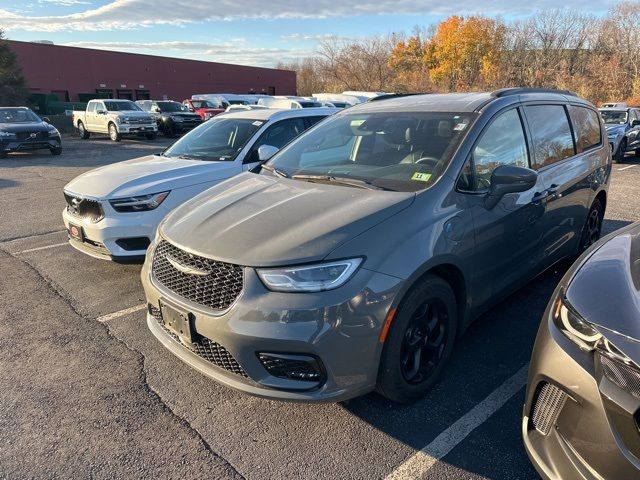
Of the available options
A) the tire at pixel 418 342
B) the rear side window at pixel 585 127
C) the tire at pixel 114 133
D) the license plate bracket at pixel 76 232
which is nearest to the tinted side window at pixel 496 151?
the tire at pixel 418 342

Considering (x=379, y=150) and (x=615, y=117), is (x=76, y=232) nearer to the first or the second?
(x=379, y=150)

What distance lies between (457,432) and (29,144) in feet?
55.8

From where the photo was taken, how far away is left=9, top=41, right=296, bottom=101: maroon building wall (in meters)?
37.2

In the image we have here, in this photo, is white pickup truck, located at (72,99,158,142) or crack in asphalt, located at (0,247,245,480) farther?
white pickup truck, located at (72,99,158,142)

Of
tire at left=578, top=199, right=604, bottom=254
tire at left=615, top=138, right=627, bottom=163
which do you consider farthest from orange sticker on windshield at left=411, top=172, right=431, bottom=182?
tire at left=615, top=138, right=627, bottom=163

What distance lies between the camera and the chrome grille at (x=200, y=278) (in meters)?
2.49

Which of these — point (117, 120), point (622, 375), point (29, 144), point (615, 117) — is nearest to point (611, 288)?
point (622, 375)

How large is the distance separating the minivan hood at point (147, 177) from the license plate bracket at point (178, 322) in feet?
7.14

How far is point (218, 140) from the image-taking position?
5992mm

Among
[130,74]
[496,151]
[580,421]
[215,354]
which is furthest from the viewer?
[130,74]

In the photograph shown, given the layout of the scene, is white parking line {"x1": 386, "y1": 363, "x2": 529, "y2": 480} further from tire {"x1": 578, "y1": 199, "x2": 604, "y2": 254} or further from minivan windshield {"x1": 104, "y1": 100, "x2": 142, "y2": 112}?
minivan windshield {"x1": 104, "y1": 100, "x2": 142, "y2": 112}

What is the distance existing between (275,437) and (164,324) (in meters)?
0.96

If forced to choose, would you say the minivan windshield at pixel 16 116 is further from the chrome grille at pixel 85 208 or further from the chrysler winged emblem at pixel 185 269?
the chrysler winged emblem at pixel 185 269

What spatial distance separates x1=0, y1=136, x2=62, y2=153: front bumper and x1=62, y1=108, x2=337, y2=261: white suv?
12.2 m
